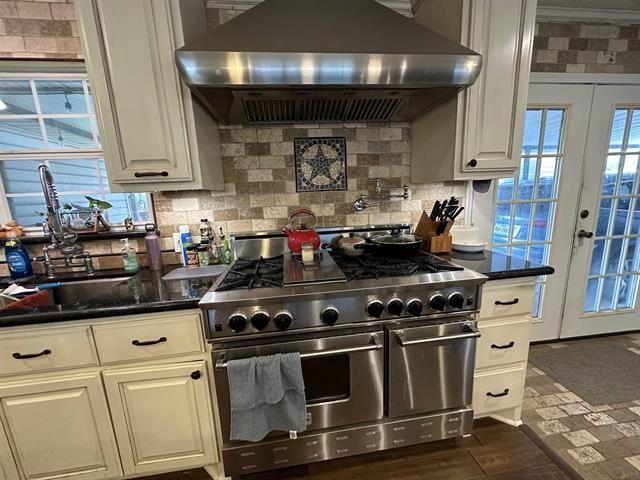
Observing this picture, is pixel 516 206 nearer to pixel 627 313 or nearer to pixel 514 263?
pixel 514 263

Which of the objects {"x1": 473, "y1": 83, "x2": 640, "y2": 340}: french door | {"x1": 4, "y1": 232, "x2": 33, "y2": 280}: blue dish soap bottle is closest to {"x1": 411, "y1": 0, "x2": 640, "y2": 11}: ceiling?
{"x1": 473, "y1": 83, "x2": 640, "y2": 340}: french door

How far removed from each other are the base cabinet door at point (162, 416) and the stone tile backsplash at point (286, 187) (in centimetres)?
89

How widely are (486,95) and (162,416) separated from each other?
2.31 meters

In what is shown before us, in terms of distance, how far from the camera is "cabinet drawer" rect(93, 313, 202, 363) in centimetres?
114

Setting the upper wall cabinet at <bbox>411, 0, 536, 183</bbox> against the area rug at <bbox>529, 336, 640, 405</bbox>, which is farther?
the area rug at <bbox>529, 336, 640, 405</bbox>

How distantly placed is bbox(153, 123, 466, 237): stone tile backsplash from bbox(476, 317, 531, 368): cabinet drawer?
0.88 meters

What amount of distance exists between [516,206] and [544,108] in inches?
29.6

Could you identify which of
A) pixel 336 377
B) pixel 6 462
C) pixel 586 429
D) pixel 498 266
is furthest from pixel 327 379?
pixel 586 429

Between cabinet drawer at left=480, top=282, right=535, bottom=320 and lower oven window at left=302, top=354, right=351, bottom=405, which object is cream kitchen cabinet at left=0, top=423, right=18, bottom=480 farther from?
cabinet drawer at left=480, top=282, right=535, bottom=320

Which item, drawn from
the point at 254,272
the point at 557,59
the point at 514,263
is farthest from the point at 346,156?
the point at 557,59

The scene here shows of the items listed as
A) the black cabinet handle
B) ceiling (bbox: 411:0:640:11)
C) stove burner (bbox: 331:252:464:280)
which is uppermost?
ceiling (bbox: 411:0:640:11)

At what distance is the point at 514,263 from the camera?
1.48 meters

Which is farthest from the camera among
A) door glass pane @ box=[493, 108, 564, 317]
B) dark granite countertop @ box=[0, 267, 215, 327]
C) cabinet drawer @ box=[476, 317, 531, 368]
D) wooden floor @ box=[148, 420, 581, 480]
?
door glass pane @ box=[493, 108, 564, 317]

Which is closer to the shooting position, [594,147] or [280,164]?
[280,164]
